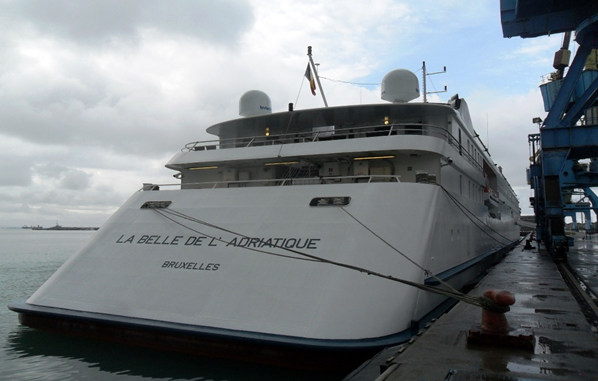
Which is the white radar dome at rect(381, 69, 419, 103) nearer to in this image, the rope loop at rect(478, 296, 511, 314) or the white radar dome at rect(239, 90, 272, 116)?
the white radar dome at rect(239, 90, 272, 116)

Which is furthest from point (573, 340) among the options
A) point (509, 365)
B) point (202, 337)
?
point (202, 337)

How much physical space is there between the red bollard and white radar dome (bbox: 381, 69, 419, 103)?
1010cm

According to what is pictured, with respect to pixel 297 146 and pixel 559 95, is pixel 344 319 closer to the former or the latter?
pixel 297 146

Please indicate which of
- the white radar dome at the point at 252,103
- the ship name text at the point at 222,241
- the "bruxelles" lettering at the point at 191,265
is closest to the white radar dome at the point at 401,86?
the white radar dome at the point at 252,103

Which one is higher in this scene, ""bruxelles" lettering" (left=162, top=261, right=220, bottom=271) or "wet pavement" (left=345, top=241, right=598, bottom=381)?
""bruxelles" lettering" (left=162, top=261, right=220, bottom=271)

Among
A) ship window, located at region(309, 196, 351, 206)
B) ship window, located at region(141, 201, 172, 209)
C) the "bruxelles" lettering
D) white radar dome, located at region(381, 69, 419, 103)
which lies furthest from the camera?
white radar dome, located at region(381, 69, 419, 103)

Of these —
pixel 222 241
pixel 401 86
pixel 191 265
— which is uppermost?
pixel 401 86

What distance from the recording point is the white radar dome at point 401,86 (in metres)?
15.2

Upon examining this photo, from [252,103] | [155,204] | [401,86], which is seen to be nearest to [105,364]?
[155,204]

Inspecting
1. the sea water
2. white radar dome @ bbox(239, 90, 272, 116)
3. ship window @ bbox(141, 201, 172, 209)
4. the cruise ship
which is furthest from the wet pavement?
white radar dome @ bbox(239, 90, 272, 116)

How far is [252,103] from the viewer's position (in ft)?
52.8

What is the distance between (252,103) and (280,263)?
362 inches

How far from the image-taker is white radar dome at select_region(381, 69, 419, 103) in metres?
15.2

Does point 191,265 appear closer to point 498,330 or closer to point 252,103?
point 498,330
